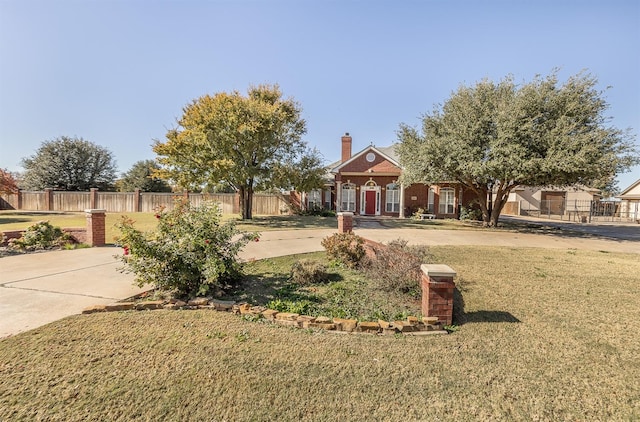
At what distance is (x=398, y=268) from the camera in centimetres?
522

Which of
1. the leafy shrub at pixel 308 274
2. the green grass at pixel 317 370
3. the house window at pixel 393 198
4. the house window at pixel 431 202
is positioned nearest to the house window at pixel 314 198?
the house window at pixel 393 198

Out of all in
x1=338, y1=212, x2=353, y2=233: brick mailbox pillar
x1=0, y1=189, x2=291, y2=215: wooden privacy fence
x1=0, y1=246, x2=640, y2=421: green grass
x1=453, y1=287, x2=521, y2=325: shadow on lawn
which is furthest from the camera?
x1=0, y1=189, x2=291, y2=215: wooden privacy fence

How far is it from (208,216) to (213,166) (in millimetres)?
11421

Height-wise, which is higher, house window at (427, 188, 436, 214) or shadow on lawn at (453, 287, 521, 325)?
house window at (427, 188, 436, 214)

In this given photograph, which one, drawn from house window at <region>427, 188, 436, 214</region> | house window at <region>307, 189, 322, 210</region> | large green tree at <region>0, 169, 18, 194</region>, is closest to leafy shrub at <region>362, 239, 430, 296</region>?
house window at <region>307, 189, 322, 210</region>

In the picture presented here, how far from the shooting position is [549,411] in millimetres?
2414

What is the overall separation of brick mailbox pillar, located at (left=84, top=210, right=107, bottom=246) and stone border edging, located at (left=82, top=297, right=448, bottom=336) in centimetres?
594

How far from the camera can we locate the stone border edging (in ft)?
12.3

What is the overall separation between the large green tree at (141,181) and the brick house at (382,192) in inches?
775

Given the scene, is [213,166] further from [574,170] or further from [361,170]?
[574,170]

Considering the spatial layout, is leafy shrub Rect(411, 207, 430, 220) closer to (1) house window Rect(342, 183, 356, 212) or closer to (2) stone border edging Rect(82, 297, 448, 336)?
(1) house window Rect(342, 183, 356, 212)

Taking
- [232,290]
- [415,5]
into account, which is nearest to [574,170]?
[415,5]

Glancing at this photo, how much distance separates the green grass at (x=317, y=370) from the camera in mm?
2361

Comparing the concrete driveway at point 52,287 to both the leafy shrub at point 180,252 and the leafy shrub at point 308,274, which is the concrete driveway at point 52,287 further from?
the leafy shrub at point 308,274
